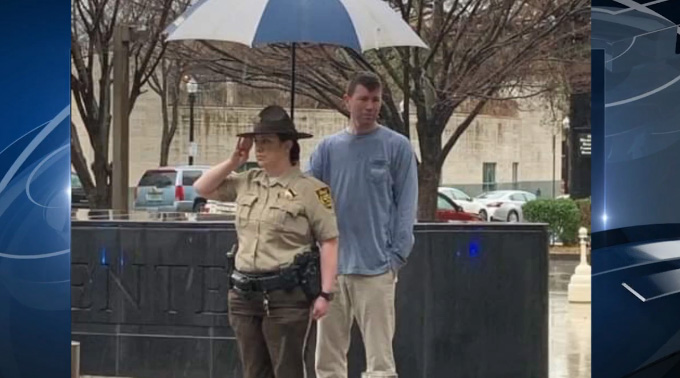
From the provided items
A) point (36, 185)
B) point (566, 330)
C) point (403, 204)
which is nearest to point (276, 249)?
point (403, 204)

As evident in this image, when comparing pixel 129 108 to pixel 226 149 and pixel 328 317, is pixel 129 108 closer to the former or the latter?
pixel 226 149

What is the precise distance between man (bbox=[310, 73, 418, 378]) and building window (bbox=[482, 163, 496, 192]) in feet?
6.24

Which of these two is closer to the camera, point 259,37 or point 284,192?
point 284,192

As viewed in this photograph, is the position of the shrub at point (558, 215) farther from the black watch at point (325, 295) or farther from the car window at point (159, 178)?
the black watch at point (325, 295)

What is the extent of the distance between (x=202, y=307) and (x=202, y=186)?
1.47 metres

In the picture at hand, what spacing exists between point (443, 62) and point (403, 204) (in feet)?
11.6

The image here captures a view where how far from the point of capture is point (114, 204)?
232 inches

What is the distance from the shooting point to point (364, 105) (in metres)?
4.04

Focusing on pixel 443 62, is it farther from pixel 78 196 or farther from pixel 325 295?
pixel 325 295

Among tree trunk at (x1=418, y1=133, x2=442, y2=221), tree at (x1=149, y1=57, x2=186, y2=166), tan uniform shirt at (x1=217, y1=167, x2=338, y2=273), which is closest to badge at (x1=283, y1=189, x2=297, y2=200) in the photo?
tan uniform shirt at (x1=217, y1=167, x2=338, y2=273)

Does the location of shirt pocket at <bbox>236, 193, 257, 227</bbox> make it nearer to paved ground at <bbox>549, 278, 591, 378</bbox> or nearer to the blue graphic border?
the blue graphic border

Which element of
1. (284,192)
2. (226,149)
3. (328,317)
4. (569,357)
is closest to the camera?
(284,192)

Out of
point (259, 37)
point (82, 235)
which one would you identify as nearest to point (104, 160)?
point (82, 235)

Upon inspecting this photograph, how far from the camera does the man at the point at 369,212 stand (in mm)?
4066
